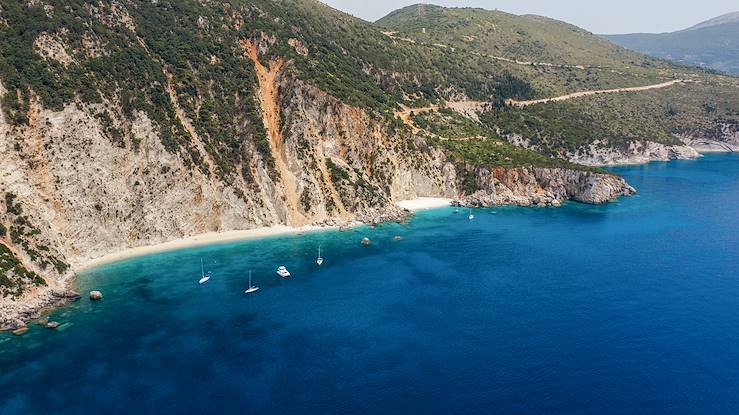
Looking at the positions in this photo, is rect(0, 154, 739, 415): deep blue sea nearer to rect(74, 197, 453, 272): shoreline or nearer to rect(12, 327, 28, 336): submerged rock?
rect(12, 327, 28, 336): submerged rock

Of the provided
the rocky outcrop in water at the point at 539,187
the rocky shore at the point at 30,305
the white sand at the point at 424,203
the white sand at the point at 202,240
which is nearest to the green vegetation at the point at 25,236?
the white sand at the point at 202,240

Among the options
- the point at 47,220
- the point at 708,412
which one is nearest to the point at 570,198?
the point at 708,412

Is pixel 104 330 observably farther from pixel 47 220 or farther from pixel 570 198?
pixel 570 198

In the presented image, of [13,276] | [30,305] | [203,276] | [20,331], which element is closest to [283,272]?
[203,276]

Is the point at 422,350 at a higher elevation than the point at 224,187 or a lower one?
lower

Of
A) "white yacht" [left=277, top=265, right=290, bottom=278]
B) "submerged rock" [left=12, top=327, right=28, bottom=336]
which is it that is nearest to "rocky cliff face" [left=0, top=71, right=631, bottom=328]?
"submerged rock" [left=12, top=327, right=28, bottom=336]

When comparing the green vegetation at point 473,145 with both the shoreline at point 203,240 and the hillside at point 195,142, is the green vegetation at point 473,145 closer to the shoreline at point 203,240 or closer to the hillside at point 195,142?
the hillside at point 195,142

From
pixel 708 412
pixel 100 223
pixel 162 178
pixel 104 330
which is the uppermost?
pixel 162 178
